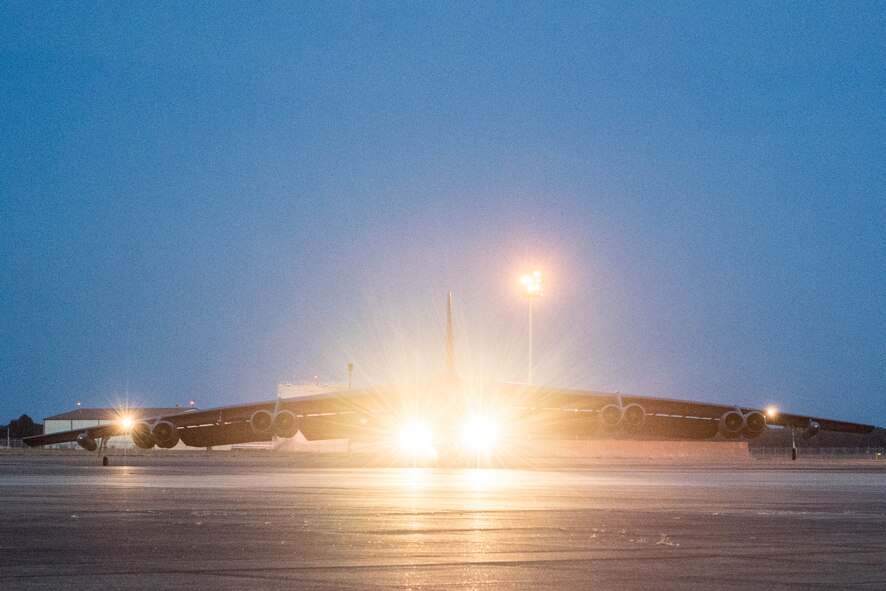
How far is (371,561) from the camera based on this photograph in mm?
9227

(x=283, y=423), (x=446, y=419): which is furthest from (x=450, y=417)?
(x=283, y=423)

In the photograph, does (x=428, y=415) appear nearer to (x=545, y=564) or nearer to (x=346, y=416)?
(x=346, y=416)

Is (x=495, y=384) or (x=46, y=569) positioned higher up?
(x=495, y=384)

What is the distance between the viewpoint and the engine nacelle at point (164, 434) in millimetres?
57719

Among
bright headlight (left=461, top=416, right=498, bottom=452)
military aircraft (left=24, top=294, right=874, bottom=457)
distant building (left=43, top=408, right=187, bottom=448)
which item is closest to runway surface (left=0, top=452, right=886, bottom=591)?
bright headlight (left=461, top=416, right=498, bottom=452)

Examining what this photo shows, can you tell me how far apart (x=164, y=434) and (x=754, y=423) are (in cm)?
2821

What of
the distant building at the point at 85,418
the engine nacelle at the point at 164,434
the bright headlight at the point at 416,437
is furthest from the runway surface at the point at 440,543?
the distant building at the point at 85,418

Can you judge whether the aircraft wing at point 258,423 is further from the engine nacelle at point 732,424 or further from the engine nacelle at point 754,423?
the engine nacelle at point 754,423

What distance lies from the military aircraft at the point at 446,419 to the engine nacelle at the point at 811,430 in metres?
0.07

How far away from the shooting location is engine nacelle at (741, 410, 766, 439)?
57.4m

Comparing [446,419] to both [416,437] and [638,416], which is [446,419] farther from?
[638,416]

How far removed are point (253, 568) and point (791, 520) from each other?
26.1 feet

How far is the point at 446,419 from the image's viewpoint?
173ft

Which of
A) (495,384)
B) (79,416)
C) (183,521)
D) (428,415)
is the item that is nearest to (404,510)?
(183,521)
